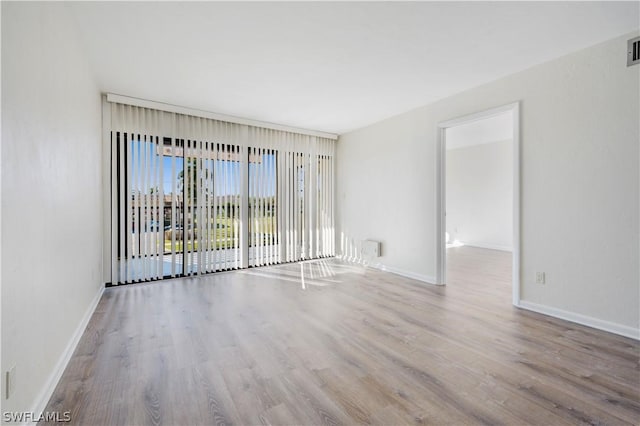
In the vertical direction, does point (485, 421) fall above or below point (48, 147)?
below

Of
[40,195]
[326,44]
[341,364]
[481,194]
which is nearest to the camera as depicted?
[40,195]

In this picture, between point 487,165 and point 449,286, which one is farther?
point 487,165

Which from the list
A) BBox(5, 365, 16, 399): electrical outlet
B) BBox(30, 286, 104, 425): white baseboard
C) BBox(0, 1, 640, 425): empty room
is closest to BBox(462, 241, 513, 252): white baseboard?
BBox(0, 1, 640, 425): empty room

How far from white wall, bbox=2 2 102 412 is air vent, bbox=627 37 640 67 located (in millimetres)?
4382

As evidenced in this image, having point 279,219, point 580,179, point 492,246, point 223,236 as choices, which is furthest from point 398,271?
point 492,246

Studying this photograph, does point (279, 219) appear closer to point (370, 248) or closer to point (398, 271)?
point (370, 248)

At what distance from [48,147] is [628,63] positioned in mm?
4653

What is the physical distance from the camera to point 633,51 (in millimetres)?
2607

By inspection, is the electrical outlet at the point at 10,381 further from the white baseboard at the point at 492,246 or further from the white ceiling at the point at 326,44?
the white baseboard at the point at 492,246

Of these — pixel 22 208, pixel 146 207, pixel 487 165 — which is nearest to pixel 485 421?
pixel 22 208

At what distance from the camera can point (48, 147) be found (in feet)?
6.12

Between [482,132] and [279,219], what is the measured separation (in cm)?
516

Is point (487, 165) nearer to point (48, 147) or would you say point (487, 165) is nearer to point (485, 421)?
point (485, 421)

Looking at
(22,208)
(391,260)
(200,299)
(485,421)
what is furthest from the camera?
(391,260)
